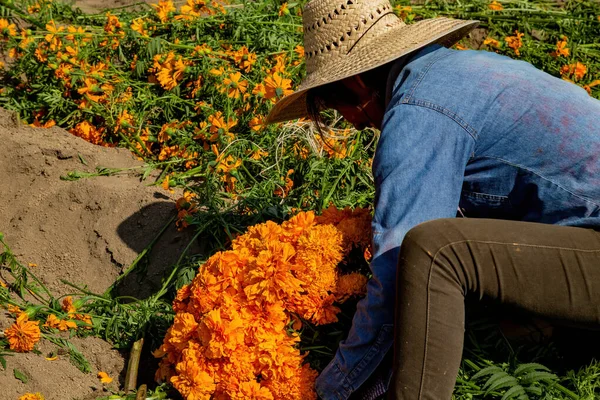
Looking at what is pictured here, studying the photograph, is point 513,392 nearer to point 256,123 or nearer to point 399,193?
point 399,193

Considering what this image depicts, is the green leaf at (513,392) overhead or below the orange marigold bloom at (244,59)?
below

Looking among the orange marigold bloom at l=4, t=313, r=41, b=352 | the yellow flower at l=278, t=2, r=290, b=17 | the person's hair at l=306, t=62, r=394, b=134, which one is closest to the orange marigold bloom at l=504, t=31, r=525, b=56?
the yellow flower at l=278, t=2, r=290, b=17

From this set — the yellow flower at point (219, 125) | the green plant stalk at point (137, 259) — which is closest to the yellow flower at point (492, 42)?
the yellow flower at point (219, 125)

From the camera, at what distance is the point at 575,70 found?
14.7 feet

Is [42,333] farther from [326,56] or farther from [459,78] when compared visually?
[459,78]

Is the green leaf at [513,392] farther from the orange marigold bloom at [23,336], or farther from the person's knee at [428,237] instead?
the orange marigold bloom at [23,336]

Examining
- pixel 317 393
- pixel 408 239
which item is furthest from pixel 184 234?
pixel 408 239

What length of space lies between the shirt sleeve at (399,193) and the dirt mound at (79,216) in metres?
1.42

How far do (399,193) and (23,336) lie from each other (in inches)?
61.7

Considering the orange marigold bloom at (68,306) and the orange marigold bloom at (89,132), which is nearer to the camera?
the orange marigold bloom at (68,306)

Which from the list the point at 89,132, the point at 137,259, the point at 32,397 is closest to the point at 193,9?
the point at 89,132

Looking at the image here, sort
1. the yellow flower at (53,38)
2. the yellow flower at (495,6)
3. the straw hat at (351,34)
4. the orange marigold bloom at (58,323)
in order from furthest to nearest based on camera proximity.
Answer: the yellow flower at (495,6) → the yellow flower at (53,38) → the orange marigold bloom at (58,323) → the straw hat at (351,34)

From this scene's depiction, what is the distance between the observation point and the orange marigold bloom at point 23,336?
2.89 meters

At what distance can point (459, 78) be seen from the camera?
2.23m
